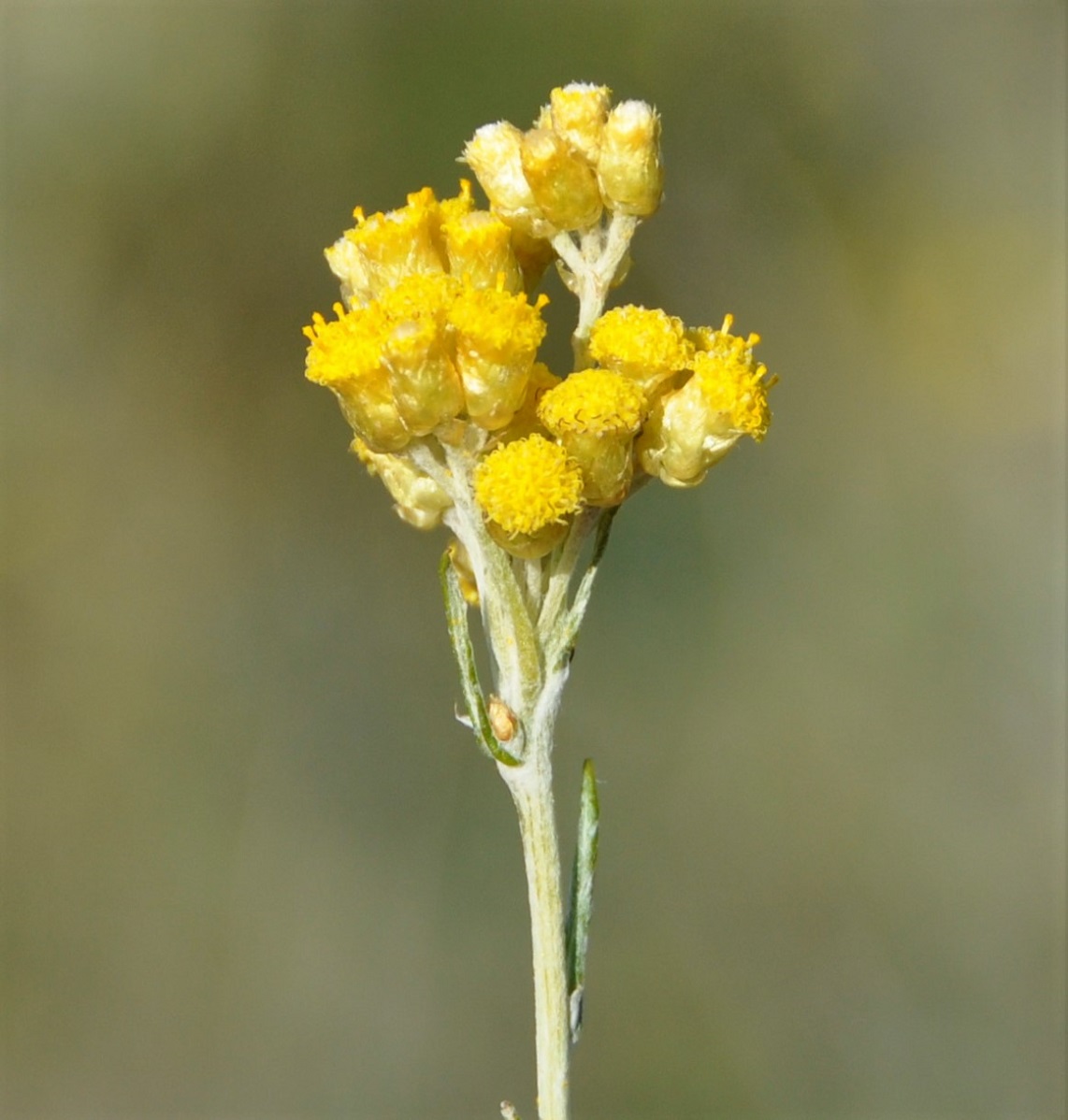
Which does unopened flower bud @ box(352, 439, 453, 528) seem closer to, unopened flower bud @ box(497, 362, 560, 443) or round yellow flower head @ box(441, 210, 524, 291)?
unopened flower bud @ box(497, 362, 560, 443)

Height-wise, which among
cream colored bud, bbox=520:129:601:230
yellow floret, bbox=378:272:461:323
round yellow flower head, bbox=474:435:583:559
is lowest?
round yellow flower head, bbox=474:435:583:559

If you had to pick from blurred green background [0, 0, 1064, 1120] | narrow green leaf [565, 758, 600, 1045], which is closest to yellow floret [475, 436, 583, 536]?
narrow green leaf [565, 758, 600, 1045]

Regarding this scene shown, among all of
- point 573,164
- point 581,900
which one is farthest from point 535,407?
point 581,900

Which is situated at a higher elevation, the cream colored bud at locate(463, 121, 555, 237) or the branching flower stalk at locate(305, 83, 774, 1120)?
the cream colored bud at locate(463, 121, 555, 237)

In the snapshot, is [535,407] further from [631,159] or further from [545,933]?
[545,933]

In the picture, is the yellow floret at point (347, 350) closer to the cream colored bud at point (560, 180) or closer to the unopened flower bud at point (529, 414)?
the unopened flower bud at point (529, 414)

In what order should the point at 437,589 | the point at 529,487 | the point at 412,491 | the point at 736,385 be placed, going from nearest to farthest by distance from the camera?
the point at 529,487, the point at 736,385, the point at 412,491, the point at 437,589

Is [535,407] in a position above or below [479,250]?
below
